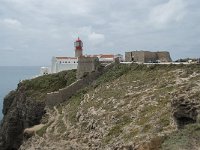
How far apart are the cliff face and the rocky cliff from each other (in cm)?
429

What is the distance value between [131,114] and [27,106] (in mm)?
27775

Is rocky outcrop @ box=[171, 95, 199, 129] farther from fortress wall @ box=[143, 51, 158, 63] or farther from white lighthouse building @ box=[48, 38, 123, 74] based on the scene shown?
white lighthouse building @ box=[48, 38, 123, 74]

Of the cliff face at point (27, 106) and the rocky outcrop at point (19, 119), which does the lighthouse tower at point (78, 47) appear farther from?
the rocky outcrop at point (19, 119)

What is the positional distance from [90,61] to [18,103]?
13.5m

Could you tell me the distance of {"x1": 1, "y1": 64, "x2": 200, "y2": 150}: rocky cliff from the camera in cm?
2203

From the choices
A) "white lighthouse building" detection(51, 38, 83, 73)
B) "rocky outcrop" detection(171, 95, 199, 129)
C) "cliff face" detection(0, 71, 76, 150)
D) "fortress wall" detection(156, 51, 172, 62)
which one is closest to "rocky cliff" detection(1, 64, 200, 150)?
"rocky outcrop" detection(171, 95, 199, 129)

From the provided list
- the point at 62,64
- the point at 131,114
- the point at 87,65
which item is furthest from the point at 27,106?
the point at 131,114

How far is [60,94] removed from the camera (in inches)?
2133

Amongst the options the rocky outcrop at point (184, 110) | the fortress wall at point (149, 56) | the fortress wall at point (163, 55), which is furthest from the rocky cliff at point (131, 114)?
the fortress wall at point (163, 55)

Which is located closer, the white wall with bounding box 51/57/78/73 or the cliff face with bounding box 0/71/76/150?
the cliff face with bounding box 0/71/76/150

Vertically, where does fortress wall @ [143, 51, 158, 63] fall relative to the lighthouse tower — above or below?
below

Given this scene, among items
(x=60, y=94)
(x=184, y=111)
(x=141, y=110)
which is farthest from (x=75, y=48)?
(x=184, y=111)

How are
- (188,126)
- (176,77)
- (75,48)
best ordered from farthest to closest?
(75,48) → (176,77) → (188,126)

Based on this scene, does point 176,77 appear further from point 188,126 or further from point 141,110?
point 188,126
